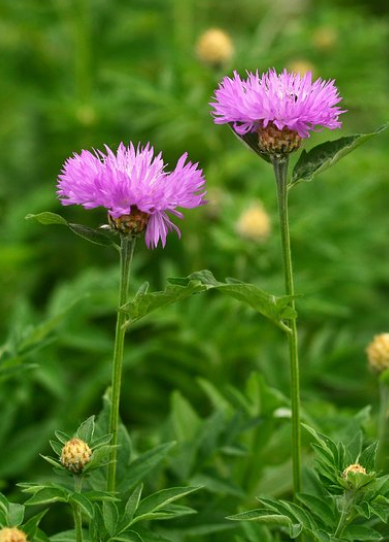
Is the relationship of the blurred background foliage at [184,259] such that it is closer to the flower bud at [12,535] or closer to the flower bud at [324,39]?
the flower bud at [324,39]

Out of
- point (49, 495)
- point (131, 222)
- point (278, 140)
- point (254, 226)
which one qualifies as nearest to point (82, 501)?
point (49, 495)

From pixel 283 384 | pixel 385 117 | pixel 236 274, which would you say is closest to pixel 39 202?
pixel 236 274

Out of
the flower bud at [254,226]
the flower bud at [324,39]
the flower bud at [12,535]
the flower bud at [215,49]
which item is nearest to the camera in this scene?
the flower bud at [12,535]

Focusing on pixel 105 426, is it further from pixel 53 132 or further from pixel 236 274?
pixel 53 132

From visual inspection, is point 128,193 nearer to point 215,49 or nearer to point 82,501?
point 82,501

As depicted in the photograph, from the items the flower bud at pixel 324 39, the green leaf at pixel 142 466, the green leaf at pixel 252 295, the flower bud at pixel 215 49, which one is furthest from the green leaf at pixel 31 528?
the flower bud at pixel 324 39

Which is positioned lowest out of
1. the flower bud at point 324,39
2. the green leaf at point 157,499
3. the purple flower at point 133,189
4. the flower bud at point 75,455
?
the green leaf at point 157,499
